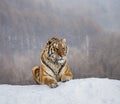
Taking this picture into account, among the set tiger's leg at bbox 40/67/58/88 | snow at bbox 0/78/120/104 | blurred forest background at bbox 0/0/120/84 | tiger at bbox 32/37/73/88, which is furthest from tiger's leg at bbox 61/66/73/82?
blurred forest background at bbox 0/0/120/84

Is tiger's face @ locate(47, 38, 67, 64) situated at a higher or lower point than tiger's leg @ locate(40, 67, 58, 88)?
higher

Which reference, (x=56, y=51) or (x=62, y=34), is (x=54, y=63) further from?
(x=62, y=34)

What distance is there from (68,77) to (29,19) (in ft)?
6.60

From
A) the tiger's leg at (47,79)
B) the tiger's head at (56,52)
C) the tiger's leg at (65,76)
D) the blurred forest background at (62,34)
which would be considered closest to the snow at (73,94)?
the tiger's leg at (47,79)

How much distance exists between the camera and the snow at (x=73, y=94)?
3.74m

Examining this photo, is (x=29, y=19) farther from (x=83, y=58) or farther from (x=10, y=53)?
(x=83, y=58)

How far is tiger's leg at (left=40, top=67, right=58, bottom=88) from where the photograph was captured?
13.5 feet

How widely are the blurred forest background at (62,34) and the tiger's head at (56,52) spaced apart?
5.21 feet

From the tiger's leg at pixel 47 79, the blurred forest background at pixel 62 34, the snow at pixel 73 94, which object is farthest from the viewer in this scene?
the blurred forest background at pixel 62 34

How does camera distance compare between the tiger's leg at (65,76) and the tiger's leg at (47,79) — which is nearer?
the tiger's leg at (47,79)

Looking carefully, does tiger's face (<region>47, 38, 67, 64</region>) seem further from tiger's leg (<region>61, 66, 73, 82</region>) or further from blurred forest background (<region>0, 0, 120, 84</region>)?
blurred forest background (<region>0, 0, 120, 84</region>)

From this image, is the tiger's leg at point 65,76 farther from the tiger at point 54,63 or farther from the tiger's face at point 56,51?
the tiger's face at point 56,51

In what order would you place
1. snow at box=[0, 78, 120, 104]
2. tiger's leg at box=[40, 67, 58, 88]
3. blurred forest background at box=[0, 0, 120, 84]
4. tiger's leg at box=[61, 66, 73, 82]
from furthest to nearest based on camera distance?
1. blurred forest background at box=[0, 0, 120, 84]
2. tiger's leg at box=[61, 66, 73, 82]
3. tiger's leg at box=[40, 67, 58, 88]
4. snow at box=[0, 78, 120, 104]

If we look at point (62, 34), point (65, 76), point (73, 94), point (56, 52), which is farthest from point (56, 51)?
point (62, 34)
